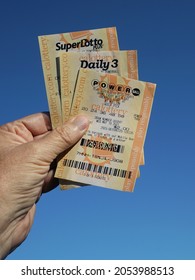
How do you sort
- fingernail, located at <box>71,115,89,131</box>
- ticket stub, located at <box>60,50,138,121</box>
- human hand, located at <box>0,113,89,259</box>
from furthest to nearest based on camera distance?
ticket stub, located at <box>60,50,138,121</box> → fingernail, located at <box>71,115,89,131</box> → human hand, located at <box>0,113,89,259</box>

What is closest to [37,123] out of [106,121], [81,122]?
[81,122]

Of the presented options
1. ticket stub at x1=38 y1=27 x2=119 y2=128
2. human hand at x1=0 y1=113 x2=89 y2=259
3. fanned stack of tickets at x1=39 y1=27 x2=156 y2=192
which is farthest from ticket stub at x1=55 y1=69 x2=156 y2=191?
ticket stub at x1=38 y1=27 x2=119 y2=128

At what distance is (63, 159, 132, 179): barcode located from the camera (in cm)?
386

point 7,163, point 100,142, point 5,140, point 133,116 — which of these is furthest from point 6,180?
point 133,116

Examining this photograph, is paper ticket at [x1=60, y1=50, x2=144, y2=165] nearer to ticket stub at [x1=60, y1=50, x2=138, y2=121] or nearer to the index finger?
ticket stub at [x1=60, y1=50, x2=138, y2=121]

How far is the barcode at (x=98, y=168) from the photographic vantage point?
3863mm

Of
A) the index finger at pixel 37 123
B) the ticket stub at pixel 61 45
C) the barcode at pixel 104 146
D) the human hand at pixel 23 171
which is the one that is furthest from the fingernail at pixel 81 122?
the index finger at pixel 37 123

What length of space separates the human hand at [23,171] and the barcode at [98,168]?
0.14m

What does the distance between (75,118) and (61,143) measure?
0.24 m

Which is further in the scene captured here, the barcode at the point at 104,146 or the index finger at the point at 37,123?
the index finger at the point at 37,123

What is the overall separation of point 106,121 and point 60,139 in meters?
0.40

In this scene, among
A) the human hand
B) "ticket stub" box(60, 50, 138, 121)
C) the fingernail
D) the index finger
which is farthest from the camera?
the index finger

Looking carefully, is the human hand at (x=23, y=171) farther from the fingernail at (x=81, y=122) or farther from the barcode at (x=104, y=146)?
the barcode at (x=104, y=146)

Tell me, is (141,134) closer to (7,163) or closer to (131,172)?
(131,172)
